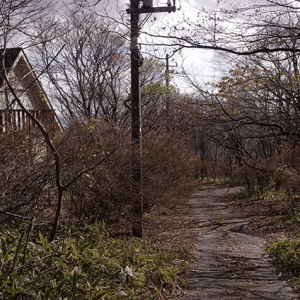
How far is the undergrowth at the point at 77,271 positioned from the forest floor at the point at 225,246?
1.89 feet

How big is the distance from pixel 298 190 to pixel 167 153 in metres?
4.30

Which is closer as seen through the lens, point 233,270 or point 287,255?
point 233,270

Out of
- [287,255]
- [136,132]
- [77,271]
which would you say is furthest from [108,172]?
[287,255]

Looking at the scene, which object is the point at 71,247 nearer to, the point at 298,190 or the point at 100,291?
the point at 100,291

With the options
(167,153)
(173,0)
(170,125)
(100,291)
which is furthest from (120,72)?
(100,291)

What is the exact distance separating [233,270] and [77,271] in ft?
12.8

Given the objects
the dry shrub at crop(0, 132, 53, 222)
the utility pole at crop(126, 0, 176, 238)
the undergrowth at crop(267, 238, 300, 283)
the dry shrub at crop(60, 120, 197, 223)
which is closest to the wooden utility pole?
the utility pole at crop(126, 0, 176, 238)

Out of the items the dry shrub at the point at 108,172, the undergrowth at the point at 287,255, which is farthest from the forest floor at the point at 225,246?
the dry shrub at the point at 108,172

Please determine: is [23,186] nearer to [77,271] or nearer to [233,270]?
[77,271]

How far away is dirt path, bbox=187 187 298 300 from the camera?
6.14 meters

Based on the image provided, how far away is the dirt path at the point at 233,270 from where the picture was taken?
6.14 metres

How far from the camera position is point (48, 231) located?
7117 mm

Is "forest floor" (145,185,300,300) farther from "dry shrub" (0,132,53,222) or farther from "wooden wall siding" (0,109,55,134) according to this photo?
"wooden wall siding" (0,109,55,134)

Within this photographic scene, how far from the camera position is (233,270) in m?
7.60
